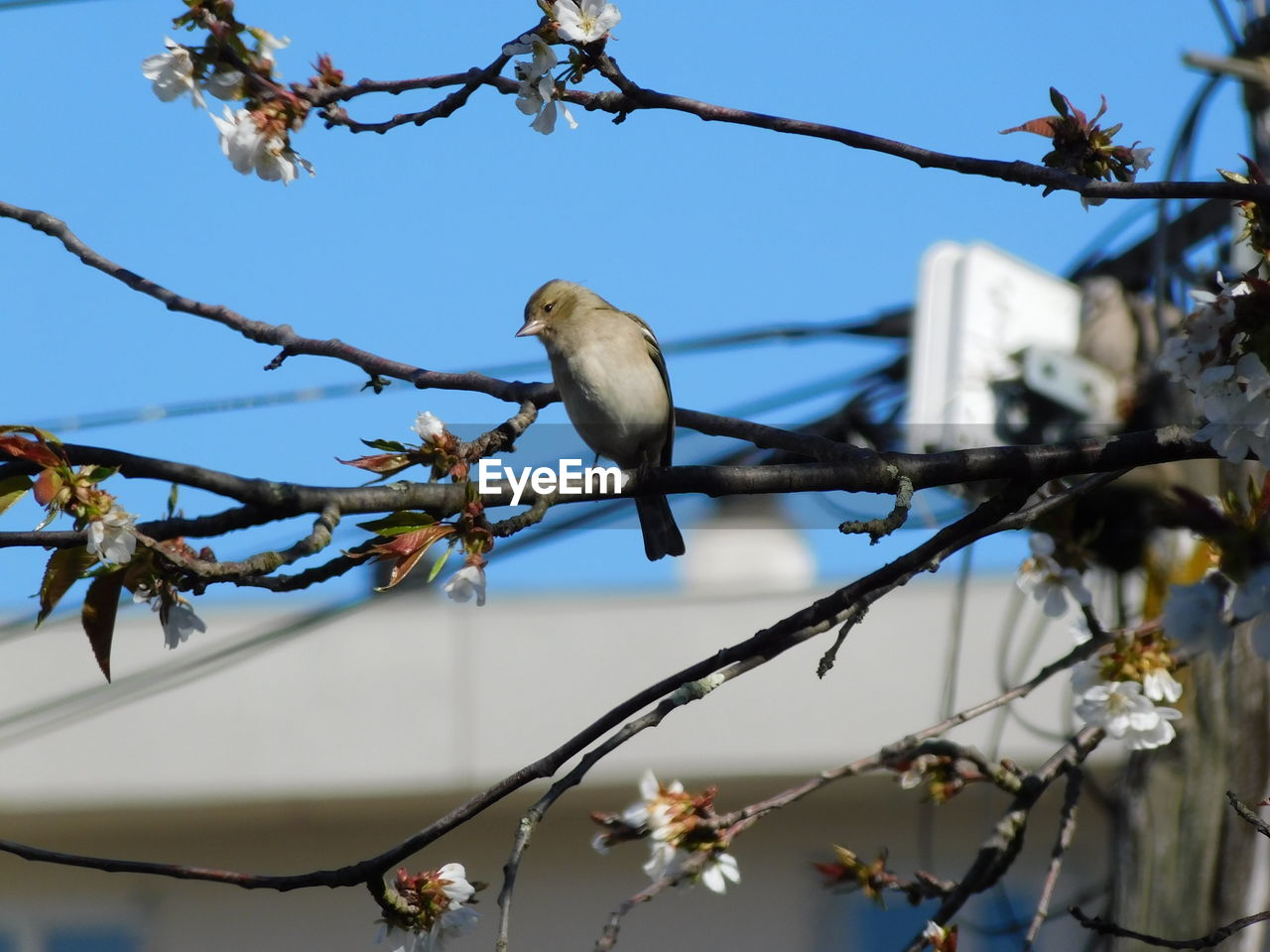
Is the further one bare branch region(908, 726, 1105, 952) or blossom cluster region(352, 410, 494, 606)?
bare branch region(908, 726, 1105, 952)

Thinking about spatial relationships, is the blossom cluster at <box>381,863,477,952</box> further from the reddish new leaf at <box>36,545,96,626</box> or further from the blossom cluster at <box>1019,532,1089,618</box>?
the blossom cluster at <box>1019,532,1089,618</box>

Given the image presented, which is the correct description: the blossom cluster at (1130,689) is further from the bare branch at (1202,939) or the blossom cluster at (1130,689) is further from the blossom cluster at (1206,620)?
the blossom cluster at (1206,620)

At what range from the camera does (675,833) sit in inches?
97.3

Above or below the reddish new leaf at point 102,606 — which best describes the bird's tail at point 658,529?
above

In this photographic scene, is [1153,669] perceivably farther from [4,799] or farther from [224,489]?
[4,799]

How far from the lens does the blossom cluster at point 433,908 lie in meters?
2.09

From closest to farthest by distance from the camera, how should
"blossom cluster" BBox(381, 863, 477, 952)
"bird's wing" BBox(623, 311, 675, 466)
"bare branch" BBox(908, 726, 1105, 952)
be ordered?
"blossom cluster" BBox(381, 863, 477, 952)
"bare branch" BBox(908, 726, 1105, 952)
"bird's wing" BBox(623, 311, 675, 466)

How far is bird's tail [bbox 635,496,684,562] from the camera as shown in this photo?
362 cm

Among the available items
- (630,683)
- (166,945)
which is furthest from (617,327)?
(166,945)

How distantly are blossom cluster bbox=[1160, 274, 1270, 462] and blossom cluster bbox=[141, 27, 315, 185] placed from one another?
52.2 inches

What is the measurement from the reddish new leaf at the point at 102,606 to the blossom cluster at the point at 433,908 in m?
0.58

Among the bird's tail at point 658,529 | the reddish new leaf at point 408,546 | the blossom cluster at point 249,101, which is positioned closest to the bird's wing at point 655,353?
the bird's tail at point 658,529

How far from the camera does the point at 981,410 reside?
199 inches

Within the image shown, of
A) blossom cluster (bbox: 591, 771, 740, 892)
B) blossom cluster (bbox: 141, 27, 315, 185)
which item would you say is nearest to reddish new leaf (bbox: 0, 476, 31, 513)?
blossom cluster (bbox: 141, 27, 315, 185)
